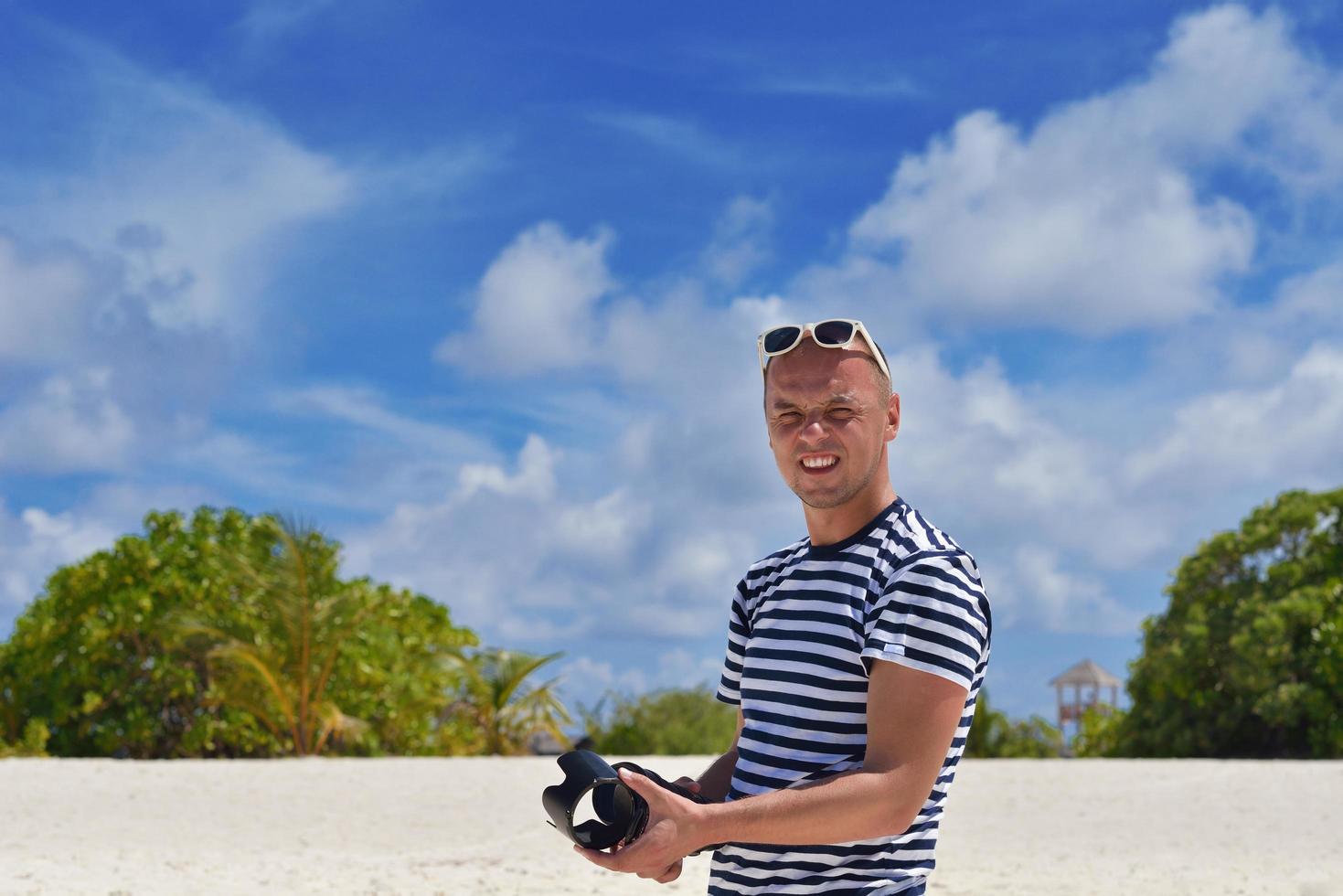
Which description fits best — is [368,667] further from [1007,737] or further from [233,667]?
[1007,737]

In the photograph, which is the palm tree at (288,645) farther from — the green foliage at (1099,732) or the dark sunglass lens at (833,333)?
the dark sunglass lens at (833,333)

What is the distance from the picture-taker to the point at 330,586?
16.2m

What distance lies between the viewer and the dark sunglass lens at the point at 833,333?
240 cm

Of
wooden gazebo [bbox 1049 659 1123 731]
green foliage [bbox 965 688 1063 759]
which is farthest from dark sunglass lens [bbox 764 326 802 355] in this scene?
wooden gazebo [bbox 1049 659 1123 731]

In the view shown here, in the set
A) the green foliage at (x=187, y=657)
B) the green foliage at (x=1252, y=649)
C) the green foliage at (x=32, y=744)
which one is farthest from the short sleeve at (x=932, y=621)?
the green foliage at (x=32, y=744)

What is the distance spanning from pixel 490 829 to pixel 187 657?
7600mm

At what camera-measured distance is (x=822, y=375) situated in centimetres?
238

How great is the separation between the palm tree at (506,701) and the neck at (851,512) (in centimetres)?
1428

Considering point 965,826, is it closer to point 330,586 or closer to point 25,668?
point 330,586

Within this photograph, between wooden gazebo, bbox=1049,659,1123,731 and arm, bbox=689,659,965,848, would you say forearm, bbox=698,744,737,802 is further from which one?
wooden gazebo, bbox=1049,659,1123,731

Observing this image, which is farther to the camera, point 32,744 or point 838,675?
point 32,744

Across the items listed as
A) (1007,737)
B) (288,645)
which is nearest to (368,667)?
(288,645)

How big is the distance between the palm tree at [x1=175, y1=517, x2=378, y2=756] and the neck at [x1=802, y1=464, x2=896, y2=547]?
12.9 meters

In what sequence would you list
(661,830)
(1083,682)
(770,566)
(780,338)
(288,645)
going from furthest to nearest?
1. (1083,682)
2. (288,645)
3. (770,566)
4. (780,338)
5. (661,830)
